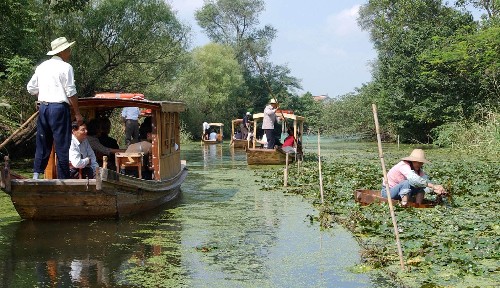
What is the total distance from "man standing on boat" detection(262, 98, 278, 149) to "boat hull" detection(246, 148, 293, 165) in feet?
2.14

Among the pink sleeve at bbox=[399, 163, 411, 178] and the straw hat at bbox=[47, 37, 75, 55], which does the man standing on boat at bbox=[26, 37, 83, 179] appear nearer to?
the straw hat at bbox=[47, 37, 75, 55]

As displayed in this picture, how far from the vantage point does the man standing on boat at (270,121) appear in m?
19.6

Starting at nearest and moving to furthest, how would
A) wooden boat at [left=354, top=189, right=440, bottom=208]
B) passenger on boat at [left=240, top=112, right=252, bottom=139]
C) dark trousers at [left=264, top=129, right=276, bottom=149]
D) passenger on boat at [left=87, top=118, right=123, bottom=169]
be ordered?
wooden boat at [left=354, top=189, right=440, bottom=208]
passenger on boat at [left=87, top=118, right=123, bottom=169]
dark trousers at [left=264, top=129, right=276, bottom=149]
passenger on boat at [left=240, top=112, right=252, bottom=139]

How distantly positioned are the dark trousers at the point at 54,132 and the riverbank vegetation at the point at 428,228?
352cm

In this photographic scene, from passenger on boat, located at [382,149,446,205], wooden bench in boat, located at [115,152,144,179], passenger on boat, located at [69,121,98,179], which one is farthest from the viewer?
wooden bench in boat, located at [115,152,144,179]

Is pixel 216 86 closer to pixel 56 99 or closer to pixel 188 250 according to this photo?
pixel 56 99

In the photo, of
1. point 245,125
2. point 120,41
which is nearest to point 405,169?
point 120,41

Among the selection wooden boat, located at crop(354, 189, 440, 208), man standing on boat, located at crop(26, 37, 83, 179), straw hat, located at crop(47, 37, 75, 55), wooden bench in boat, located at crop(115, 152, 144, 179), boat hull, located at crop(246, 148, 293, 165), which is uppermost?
straw hat, located at crop(47, 37, 75, 55)

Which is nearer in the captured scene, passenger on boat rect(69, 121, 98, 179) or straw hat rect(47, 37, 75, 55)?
straw hat rect(47, 37, 75, 55)

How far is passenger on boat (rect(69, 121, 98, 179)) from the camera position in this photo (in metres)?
9.06

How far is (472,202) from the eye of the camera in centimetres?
1062

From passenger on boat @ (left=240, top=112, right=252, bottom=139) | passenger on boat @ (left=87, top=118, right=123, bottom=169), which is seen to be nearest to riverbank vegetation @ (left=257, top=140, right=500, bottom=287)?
passenger on boat @ (left=87, top=118, right=123, bottom=169)

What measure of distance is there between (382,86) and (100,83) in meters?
15.9

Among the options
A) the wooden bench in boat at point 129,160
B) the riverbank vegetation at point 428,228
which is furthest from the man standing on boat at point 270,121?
the wooden bench in boat at point 129,160
